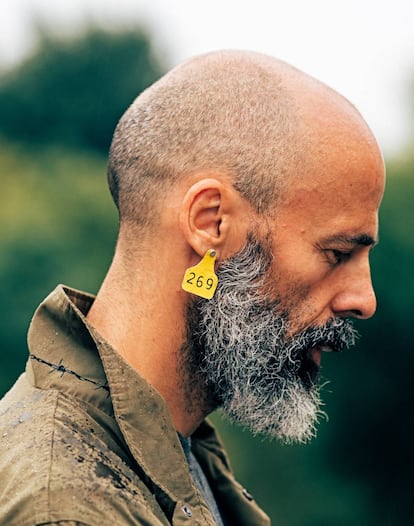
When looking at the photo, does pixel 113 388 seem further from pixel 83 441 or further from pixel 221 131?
pixel 221 131

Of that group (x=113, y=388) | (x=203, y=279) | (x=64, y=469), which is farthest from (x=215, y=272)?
(x=64, y=469)

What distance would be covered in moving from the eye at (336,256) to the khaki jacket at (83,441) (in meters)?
0.65

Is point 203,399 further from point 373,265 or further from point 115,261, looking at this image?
point 373,265

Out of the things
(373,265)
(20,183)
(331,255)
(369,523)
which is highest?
(331,255)

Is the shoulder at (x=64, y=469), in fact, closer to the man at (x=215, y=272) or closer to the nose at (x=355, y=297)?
the man at (x=215, y=272)

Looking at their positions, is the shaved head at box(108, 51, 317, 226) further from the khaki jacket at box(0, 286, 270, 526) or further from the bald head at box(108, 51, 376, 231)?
the khaki jacket at box(0, 286, 270, 526)

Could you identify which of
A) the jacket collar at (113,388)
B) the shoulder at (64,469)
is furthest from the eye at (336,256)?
the shoulder at (64,469)

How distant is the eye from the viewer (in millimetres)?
2727

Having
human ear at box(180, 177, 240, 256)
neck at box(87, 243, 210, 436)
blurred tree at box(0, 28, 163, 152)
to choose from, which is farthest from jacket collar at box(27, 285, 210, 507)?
blurred tree at box(0, 28, 163, 152)

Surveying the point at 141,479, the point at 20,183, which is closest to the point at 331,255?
the point at 141,479

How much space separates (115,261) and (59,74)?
10.3 meters

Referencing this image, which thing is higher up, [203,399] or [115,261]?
[115,261]

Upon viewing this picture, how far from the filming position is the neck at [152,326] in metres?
2.55

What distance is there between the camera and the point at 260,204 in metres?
2.66
